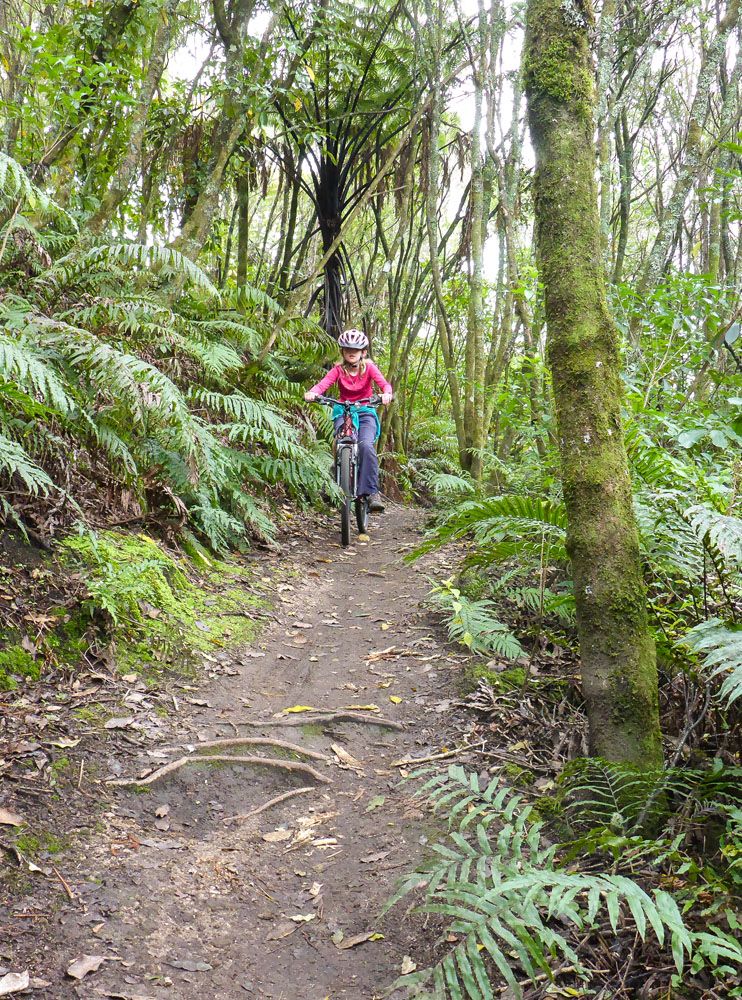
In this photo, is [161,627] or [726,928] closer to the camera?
[726,928]

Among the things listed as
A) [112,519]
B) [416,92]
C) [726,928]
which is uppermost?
[416,92]

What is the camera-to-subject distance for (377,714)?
381 cm

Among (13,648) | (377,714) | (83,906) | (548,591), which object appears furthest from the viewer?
(548,591)

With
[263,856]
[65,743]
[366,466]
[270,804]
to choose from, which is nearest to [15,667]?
[65,743]

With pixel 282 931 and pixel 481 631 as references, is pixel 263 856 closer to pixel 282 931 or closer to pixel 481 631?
pixel 282 931

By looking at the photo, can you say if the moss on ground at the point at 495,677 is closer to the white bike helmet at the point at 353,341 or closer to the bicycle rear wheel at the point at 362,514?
the bicycle rear wheel at the point at 362,514

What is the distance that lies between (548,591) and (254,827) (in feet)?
6.70

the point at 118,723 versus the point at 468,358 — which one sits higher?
the point at 468,358

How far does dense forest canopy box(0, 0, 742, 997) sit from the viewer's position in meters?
2.43

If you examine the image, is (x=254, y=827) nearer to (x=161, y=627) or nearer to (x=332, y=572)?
(x=161, y=627)

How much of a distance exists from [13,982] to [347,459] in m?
5.66

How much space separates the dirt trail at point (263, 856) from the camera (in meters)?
2.20

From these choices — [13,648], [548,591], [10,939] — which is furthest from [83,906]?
[548,591]

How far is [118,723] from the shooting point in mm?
3297
